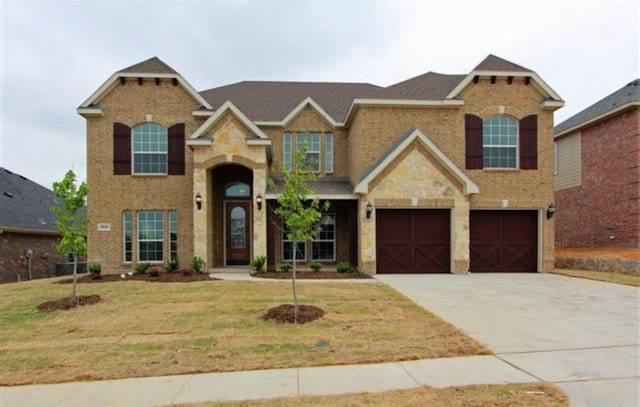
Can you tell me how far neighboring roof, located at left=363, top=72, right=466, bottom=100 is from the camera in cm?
1411

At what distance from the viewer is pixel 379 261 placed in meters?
13.5

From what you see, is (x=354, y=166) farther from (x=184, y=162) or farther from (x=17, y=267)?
(x=17, y=267)

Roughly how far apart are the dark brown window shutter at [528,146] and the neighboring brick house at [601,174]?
5.49m

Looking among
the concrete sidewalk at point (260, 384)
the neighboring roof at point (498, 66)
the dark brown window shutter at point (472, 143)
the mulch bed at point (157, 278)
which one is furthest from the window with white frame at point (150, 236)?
the neighboring roof at point (498, 66)

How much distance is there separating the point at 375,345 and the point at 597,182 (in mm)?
18417

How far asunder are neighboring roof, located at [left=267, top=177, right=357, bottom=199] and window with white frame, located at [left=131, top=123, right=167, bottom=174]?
15.3ft

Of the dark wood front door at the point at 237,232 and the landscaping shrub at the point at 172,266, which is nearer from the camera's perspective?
the landscaping shrub at the point at 172,266

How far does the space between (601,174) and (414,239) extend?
11.4m

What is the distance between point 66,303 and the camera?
8383mm

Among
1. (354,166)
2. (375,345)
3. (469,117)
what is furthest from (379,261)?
(375,345)

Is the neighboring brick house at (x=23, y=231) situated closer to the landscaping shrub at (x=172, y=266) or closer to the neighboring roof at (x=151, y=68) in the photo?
the neighboring roof at (x=151, y=68)

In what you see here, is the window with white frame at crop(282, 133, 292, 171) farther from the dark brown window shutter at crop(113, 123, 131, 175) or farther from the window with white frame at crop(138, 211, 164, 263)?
the dark brown window shutter at crop(113, 123, 131, 175)

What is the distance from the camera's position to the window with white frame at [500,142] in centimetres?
1441

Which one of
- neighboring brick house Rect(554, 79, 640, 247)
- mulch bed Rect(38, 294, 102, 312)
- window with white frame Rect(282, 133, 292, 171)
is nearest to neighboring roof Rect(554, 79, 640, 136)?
neighboring brick house Rect(554, 79, 640, 247)
